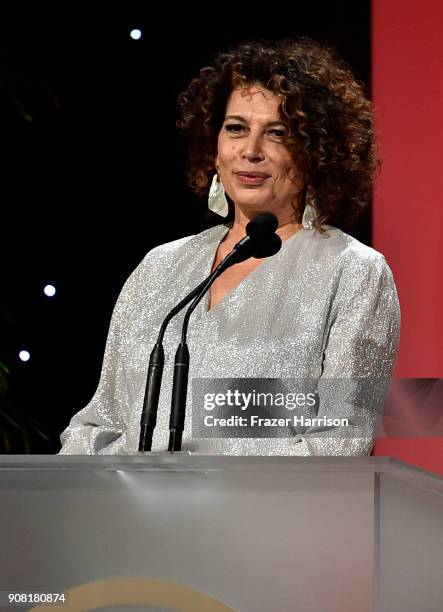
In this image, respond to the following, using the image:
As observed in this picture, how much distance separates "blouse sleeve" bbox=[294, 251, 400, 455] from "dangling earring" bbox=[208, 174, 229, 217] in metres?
0.30

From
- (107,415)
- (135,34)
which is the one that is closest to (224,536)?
(107,415)

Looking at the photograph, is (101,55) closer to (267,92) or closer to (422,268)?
(267,92)

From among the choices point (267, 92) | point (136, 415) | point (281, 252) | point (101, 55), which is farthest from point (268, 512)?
point (101, 55)

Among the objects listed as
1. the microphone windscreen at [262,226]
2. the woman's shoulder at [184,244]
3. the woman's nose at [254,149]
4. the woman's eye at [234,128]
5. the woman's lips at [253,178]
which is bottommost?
the microphone windscreen at [262,226]

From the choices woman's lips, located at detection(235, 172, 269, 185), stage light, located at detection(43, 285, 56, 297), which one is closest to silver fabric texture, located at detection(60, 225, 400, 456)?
woman's lips, located at detection(235, 172, 269, 185)

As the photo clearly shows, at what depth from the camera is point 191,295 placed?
1.36 metres

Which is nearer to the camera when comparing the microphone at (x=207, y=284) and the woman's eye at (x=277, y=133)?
the microphone at (x=207, y=284)

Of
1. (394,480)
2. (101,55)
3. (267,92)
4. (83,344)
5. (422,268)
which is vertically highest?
(101,55)

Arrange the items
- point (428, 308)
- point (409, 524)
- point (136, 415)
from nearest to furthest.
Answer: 1. point (409, 524)
2. point (136, 415)
3. point (428, 308)

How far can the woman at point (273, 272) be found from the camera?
65.9 inches

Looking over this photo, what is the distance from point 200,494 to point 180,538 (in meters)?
0.04

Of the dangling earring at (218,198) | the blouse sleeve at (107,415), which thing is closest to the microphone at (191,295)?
the blouse sleeve at (107,415)

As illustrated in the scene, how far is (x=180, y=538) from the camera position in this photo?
936 millimetres

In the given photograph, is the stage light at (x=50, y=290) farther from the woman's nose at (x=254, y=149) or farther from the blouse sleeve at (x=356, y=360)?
the blouse sleeve at (x=356, y=360)
